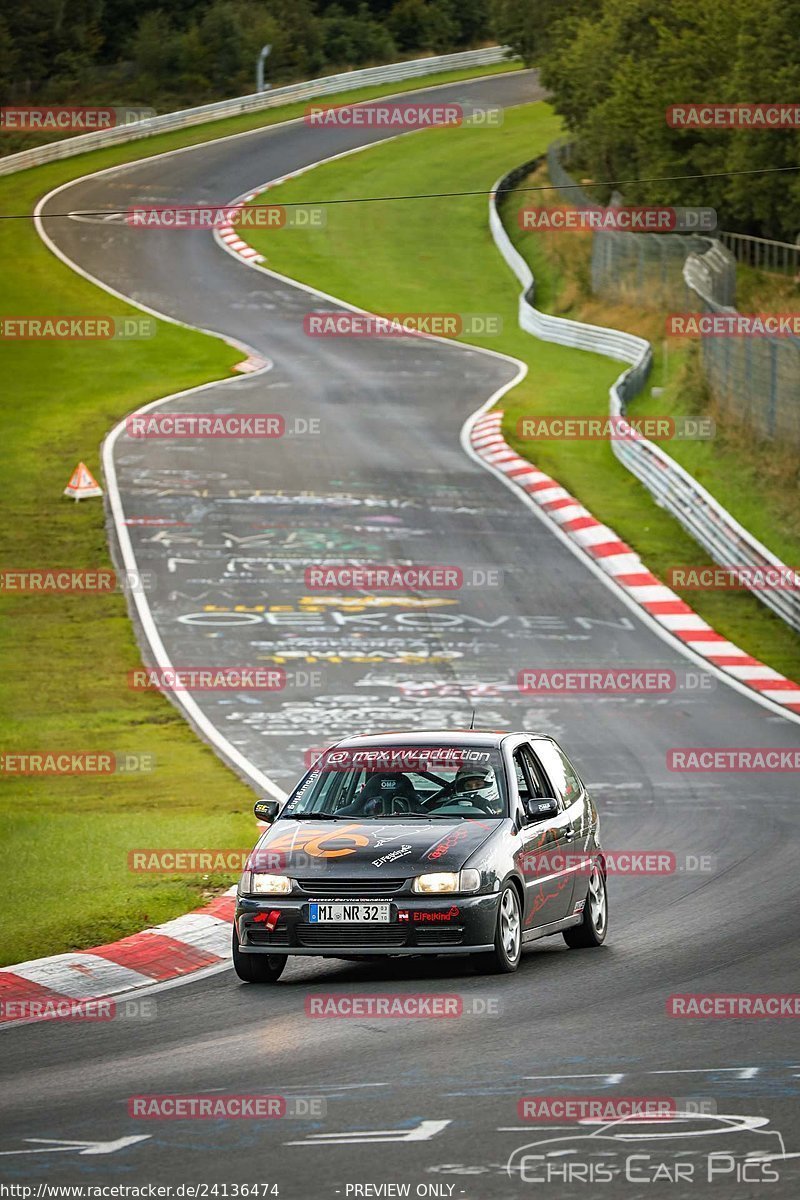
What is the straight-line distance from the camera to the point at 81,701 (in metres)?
22.6

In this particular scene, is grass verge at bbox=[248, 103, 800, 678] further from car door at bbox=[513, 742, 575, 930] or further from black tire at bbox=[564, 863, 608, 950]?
car door at bbox=[513, 742, 575, 930]

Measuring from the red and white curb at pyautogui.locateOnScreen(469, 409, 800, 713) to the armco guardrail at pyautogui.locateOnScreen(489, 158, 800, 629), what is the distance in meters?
1.24

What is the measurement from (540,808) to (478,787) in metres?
0.42

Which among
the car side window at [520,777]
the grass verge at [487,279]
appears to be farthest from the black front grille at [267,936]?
the grass verge at [487,279]

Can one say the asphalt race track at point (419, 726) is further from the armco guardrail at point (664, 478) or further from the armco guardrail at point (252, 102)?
the armco guardrail at point (252, 102)

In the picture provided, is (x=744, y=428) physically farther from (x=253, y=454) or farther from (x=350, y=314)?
(x=350, y=314)

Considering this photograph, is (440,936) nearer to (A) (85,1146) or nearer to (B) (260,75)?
(A) (85,1146)

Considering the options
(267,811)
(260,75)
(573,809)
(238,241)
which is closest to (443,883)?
(267,811)

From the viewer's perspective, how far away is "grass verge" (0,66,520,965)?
13.7 meters

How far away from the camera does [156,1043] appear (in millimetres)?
9281

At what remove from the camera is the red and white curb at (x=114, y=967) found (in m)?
10.7

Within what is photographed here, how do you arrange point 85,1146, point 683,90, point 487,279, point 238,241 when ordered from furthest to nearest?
1. point 238,241
2. point 487,279
3. point 683,90
4. point 85,1146

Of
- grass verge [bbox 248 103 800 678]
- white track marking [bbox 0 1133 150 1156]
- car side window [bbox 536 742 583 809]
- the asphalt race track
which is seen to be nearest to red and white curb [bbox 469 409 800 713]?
grass verge [bbox 248 103 800 678]

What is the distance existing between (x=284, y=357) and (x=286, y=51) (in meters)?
50.4
